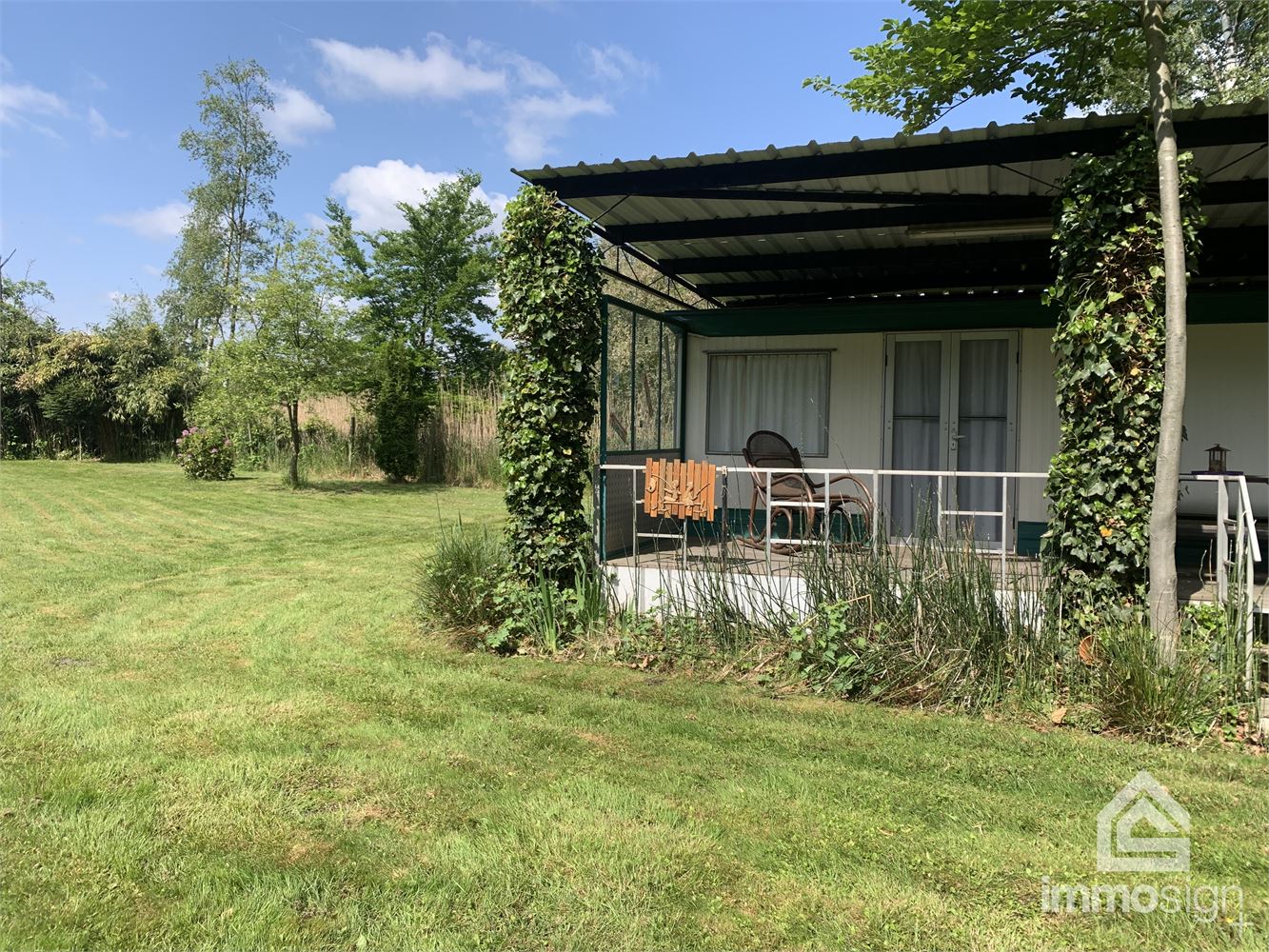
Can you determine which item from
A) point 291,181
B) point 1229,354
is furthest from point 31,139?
point 291,181

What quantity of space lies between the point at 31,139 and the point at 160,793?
9.22m

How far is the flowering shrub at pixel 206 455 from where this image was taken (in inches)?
614

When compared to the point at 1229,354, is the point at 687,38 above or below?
above

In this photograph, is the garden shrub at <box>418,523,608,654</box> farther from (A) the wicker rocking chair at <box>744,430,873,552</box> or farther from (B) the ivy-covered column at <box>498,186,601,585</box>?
(A) the wicker rocking chair at <box>744,430,873,552</box>

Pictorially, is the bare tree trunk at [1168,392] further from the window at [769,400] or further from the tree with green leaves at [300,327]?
the tree with green leaves at [300,327]

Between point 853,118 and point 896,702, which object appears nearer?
point 896,702

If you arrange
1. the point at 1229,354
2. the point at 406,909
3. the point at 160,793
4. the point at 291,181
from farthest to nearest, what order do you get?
the point at 291,181
the point at 1229,354
the point at 160,793
the point at 406,909

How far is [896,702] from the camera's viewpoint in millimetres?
4023

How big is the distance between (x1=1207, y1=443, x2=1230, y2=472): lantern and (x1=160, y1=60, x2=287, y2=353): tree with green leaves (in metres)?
24.1

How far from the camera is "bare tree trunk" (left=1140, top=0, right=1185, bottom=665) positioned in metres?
3.65

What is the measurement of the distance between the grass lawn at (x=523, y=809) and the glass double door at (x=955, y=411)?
3989mm

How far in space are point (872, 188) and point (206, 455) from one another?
1443 centimetres

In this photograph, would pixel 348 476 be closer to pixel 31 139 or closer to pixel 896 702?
pixel 31 139

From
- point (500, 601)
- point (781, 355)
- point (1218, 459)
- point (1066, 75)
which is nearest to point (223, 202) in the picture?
point (781, 355)
